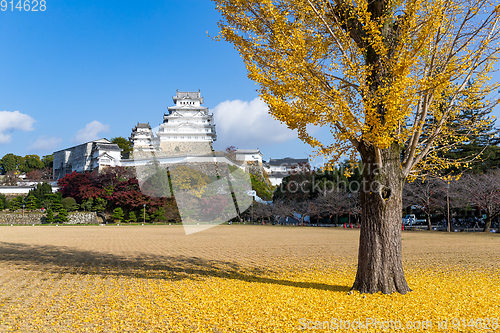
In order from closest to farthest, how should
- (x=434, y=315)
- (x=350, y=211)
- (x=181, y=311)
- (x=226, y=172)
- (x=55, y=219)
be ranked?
(x=434, y=315) → (x=181, y=311) → (x=350, y=211) → (x=55, y=219) → (x=226, y=172)

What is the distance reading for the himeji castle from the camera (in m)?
50.4

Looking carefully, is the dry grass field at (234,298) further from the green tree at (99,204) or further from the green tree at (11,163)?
the green tree at (11,163)

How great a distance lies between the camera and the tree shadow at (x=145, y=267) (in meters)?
6.63

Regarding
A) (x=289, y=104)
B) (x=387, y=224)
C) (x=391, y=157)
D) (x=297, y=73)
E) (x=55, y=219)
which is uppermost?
(x=297, y=73)

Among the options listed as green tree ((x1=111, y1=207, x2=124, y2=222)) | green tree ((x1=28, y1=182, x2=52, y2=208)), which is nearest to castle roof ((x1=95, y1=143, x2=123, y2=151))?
green tree ((x1=28, y1=182, x2=52, y2=208))

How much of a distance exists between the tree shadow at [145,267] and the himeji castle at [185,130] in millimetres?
39575

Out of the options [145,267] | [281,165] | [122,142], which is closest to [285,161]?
[281,165]

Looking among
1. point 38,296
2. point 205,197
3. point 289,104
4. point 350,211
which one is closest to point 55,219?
point 205,197

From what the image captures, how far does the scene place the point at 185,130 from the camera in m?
51.5

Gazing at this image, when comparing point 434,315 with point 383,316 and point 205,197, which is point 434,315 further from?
point 205,197

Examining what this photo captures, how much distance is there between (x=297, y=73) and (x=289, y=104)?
19.3 inches

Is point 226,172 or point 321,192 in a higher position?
point 226,172

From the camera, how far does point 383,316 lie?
3.97 metres

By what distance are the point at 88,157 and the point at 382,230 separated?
54770 mm
